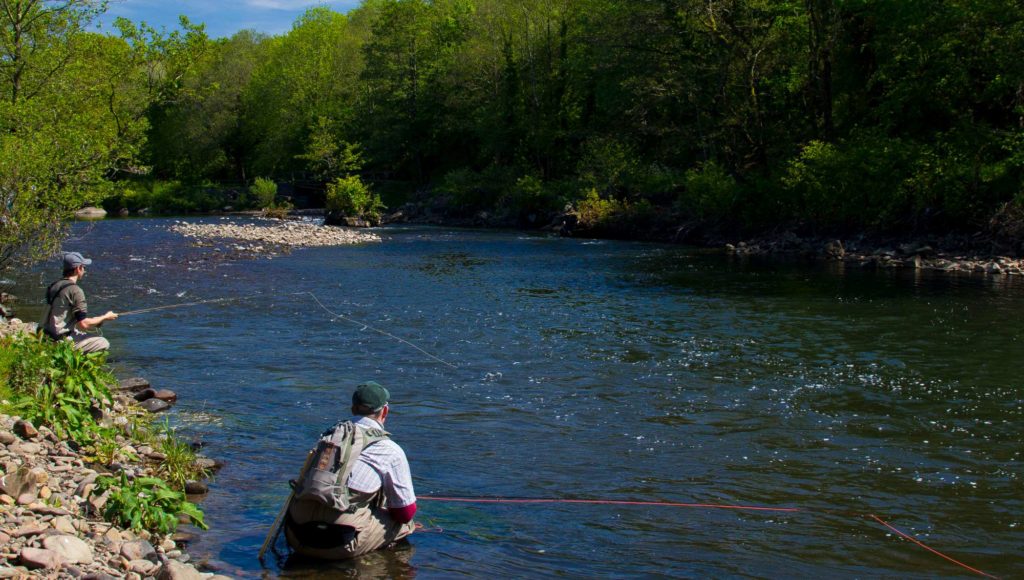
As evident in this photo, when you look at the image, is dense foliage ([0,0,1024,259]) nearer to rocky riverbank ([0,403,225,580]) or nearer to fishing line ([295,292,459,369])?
fishing line ([295,292,459,369])

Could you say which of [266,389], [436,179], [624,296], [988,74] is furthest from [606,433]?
[436,179]

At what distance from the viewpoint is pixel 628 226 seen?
135 feet

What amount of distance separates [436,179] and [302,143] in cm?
1100

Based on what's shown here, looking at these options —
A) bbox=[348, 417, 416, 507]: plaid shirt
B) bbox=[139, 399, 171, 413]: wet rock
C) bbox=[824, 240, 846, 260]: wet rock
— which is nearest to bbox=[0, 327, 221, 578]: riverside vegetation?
bbox=[139, 399, 171, 413]: wet rock

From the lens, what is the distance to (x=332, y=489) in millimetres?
6441

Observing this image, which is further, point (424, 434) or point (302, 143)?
point (302, 143)

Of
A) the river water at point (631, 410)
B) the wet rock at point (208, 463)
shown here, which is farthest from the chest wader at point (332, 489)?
the wet rock at point (208, 463)

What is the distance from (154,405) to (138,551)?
516 centimetres

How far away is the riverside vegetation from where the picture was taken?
5656 mm

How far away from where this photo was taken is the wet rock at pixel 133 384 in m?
11.2

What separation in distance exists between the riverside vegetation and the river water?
1.78ft

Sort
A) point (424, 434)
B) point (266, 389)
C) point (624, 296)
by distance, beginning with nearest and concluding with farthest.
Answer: point (424, 434) < point (266, 389) < point (624, 296)

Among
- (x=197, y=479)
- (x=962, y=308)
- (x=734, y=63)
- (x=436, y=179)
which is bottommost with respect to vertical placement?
(x=197, y=479)

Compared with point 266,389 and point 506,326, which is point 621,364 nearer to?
point 506,326
